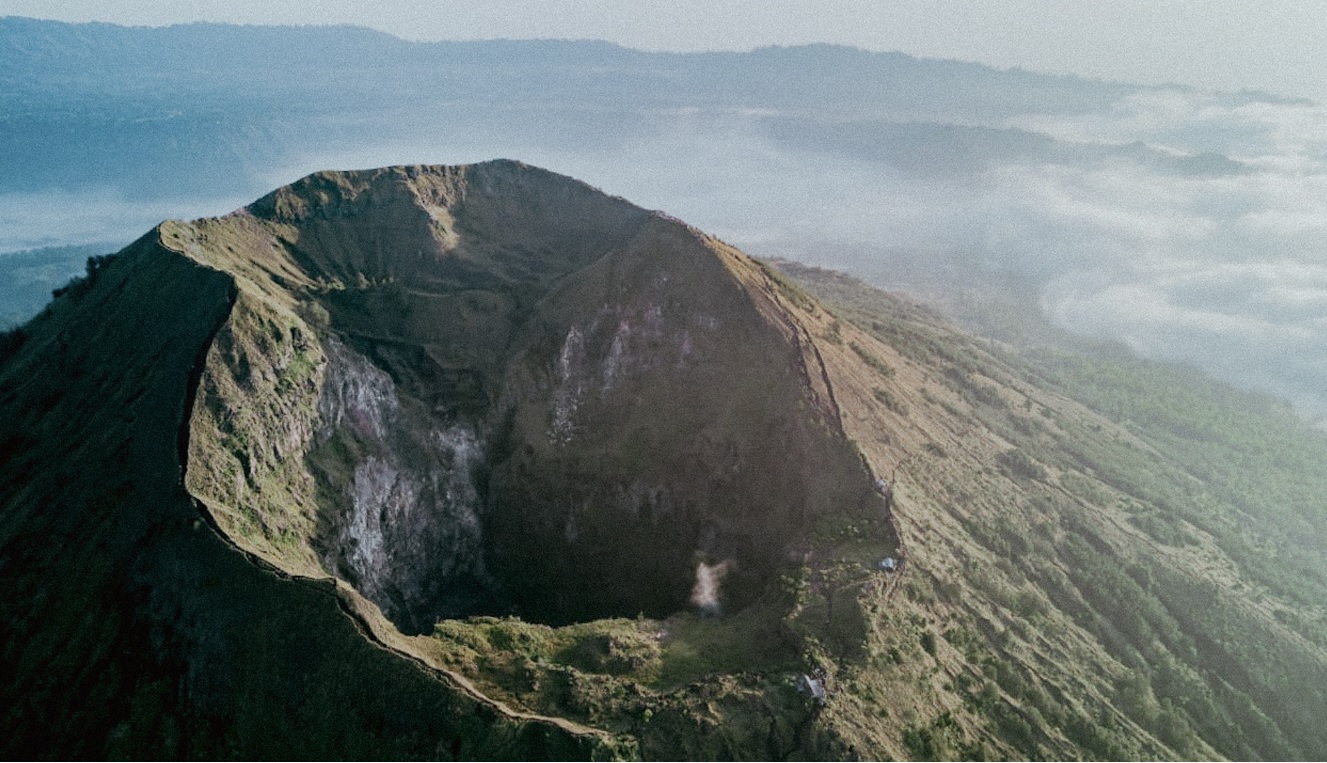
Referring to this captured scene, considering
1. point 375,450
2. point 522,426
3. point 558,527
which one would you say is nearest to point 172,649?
point 375,450

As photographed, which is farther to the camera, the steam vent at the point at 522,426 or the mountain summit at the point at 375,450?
the steam vent at the point at 522,426

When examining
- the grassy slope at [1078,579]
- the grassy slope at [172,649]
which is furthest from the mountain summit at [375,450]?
the grassy slope at [1078,579]

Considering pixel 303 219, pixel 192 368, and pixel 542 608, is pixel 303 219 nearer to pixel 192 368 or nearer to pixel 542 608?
pixel 192 368

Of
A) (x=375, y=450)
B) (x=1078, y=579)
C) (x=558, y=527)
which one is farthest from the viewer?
(x=558, y=527)

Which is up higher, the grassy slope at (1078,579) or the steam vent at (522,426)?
the steam vent at (522,426)

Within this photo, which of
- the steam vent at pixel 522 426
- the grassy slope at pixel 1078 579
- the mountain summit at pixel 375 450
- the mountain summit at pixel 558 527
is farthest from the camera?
the steam vent at pixel 522 426

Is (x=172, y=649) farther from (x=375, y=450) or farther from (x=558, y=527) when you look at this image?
(x=558, y=527)

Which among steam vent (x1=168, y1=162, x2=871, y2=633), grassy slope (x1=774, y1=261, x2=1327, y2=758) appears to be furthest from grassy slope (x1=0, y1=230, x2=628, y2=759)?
grassy slope (x1=774, y1=261, x2=1327, y2=758)

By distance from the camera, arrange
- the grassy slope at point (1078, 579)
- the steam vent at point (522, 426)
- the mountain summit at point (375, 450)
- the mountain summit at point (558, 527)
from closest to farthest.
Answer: the mountain summit at point (558, 527) → the mountain summit at point (375, 450) → the grassy slope at point (1078, 579) → the steam vent at point (522, 426)

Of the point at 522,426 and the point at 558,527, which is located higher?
the point at 522,426

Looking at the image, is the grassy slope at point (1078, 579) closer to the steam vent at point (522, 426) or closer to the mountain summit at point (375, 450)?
the mountain summit at point (375, 450)
